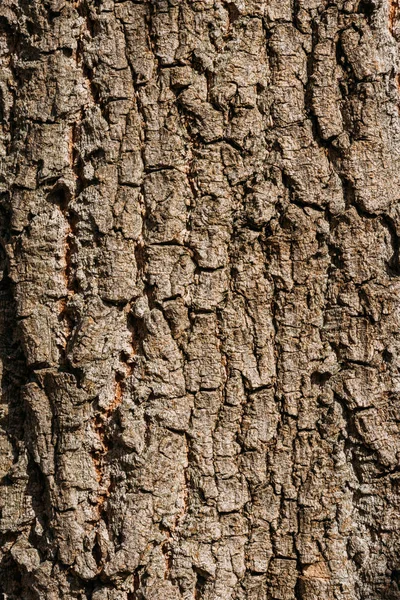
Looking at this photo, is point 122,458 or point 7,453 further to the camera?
point 7,453

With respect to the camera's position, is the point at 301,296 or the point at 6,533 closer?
the point at 301,296

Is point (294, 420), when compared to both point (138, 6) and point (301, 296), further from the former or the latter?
point (138, 6)

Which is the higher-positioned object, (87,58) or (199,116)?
(87,58)

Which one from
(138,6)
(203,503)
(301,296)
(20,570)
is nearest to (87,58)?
(138,6)

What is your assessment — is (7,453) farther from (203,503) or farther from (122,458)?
(203,503)

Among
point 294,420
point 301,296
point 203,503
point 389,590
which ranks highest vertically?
point 301,296

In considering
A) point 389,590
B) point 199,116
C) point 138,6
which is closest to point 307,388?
point 389,590
